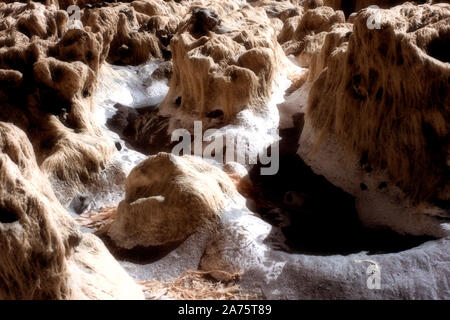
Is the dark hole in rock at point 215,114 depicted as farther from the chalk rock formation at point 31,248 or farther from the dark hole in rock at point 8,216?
the dark hole in rock at point 8,216

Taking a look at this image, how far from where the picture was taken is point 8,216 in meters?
3.00

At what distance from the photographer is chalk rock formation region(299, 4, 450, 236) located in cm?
507

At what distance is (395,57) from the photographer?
17.6ft

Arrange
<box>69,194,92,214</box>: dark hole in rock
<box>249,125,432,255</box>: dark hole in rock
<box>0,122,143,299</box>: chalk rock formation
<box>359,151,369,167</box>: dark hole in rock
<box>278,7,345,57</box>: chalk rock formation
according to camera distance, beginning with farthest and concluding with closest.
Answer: <box>278,7,345,57</box>: chalk rock formation → <box>359,151,369,167</box>: dark hole in rock → <box>69,194,92,214</box>: dark hole in rock → <box>249,125,432,255</box>: dark hole in rock → <box>0,122,143,299</box>: chalk rock formation

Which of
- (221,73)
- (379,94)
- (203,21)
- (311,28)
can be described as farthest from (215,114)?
(311,28)

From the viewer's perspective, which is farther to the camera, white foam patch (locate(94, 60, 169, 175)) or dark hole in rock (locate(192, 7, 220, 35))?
dark hole in rock (locate(192, 7, 220, 35))

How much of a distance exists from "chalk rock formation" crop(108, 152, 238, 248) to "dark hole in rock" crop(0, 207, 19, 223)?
194 cm

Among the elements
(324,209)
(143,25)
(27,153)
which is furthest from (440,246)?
(143,25)

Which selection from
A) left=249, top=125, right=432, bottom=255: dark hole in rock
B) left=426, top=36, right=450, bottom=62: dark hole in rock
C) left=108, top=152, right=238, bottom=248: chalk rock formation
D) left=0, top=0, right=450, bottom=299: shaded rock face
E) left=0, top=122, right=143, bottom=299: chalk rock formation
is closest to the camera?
left=0, top=122, right=143, bottom=299: chalk rock formation

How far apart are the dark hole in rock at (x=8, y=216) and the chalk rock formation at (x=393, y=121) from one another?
12.9ft

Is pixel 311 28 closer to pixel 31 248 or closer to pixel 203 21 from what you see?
pixel 203 21

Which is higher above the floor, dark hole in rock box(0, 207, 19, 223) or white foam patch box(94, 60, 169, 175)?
dark hole in rock box(0, 207, 19, 223)

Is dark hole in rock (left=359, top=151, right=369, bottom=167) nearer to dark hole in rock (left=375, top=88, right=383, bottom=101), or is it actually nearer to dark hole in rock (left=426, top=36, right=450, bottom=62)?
dark hole in rock (left=375, top=88, right=383, bottom=101)

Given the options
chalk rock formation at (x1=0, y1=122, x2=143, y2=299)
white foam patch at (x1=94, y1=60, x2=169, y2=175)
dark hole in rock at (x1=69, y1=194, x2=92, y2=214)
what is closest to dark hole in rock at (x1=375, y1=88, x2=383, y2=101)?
white foam patch at (x1=94, y1=60, x2=169, y2=175)
